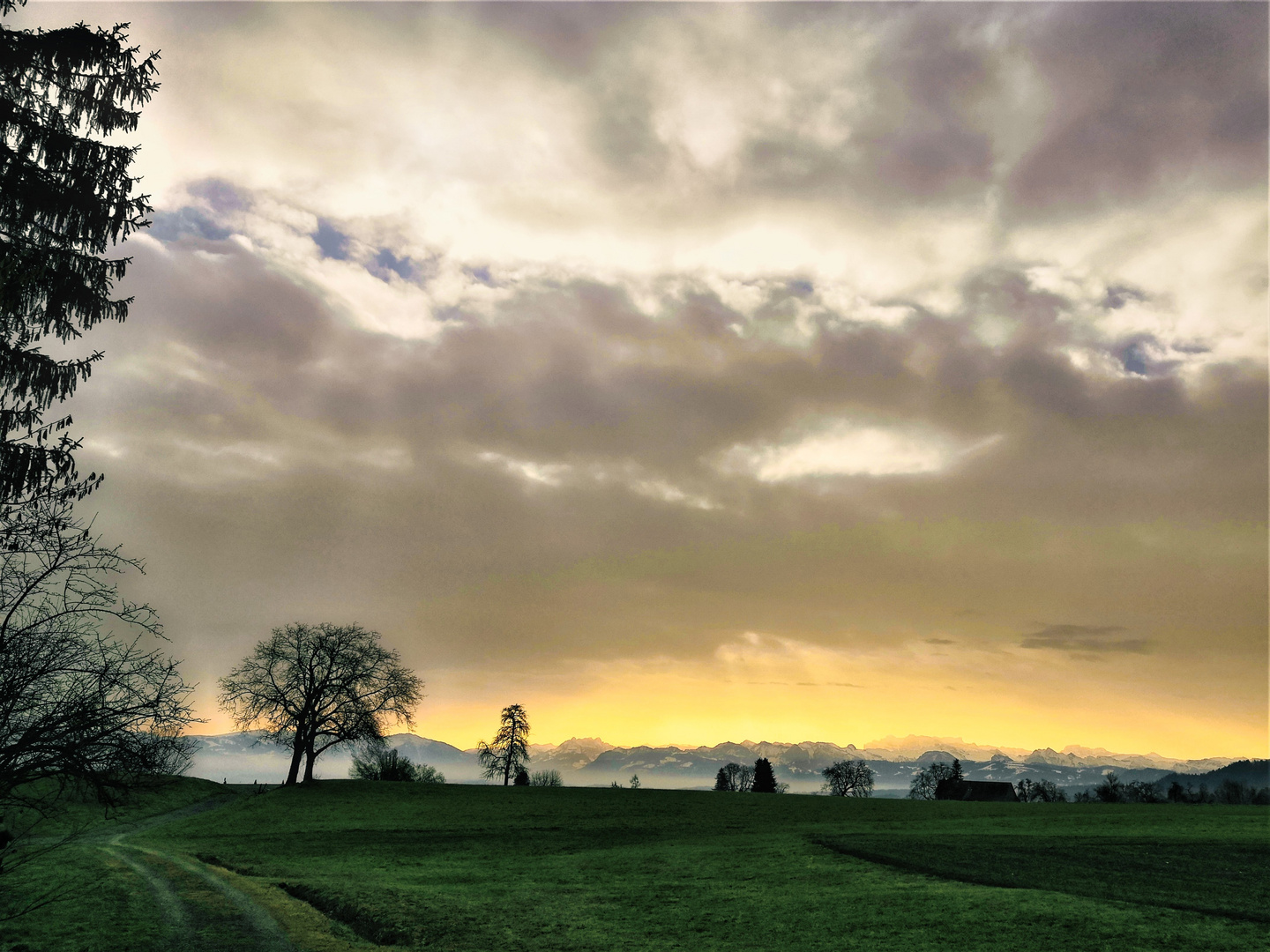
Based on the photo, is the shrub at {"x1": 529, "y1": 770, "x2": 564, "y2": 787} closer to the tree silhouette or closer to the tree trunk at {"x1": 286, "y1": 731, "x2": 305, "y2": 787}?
the tree silhouette

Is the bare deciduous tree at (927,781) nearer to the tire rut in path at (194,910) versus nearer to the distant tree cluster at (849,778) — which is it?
the distant tree cluster at (849,778)

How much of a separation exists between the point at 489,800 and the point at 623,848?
2892cm

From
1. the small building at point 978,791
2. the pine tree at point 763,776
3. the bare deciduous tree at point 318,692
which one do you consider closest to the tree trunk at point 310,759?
the bare deciduous tree at point 318,692

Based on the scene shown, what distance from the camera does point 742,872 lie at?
98.8ft

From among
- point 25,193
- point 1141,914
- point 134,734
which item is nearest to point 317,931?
point 134,734

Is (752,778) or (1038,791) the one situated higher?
(752,778)

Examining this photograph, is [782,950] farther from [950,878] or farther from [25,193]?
[25,193]

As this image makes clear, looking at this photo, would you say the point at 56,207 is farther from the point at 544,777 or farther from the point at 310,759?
the point at 544,777

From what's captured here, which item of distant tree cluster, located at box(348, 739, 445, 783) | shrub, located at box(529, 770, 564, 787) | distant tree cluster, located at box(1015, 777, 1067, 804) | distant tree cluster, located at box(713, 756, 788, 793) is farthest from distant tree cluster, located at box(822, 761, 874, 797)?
distant tree cluster, located at box(348, 739, 445, 783)

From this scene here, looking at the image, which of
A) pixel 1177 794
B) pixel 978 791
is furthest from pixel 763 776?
pixel 1177 794

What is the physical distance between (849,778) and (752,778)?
22.0 meters

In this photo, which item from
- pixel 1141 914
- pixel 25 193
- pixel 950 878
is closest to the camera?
pixel 25 193

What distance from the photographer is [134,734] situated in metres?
13.9

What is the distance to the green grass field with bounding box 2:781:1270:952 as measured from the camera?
19.3m
